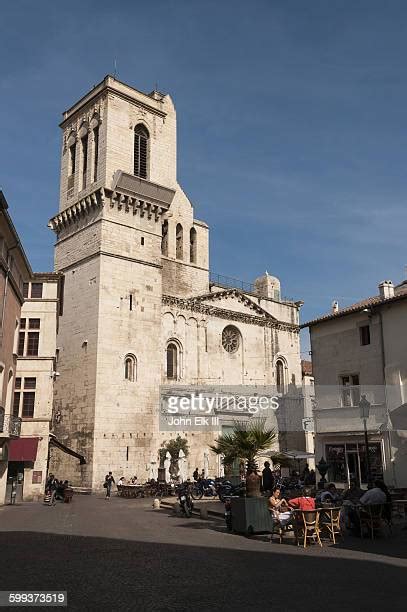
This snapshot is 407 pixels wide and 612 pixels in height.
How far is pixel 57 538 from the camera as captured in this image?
13.6 m

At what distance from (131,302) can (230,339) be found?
35.3 feet

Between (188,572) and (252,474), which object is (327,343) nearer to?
(252,474)

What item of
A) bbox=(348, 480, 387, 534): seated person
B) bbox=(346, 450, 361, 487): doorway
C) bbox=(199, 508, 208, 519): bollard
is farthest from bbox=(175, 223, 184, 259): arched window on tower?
bbox=(348, 480, 387, 534): seated person

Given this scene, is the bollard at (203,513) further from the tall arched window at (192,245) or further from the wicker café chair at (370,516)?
the tall arched window at (192,245)

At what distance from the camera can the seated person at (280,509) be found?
13.1 metres

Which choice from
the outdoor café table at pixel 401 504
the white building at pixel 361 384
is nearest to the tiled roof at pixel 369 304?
the white building at pixel 361 384

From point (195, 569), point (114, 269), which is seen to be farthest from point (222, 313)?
point (195, 569)

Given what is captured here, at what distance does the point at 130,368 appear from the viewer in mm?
36500

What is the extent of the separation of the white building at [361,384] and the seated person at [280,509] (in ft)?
28.2

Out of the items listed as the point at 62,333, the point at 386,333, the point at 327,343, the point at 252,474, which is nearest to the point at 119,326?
the point at 62,333

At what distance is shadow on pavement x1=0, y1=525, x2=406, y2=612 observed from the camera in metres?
7.14

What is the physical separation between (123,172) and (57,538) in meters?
28.7

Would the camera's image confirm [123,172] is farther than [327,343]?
Yes

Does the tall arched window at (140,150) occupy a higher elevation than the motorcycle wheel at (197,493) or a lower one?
higher
